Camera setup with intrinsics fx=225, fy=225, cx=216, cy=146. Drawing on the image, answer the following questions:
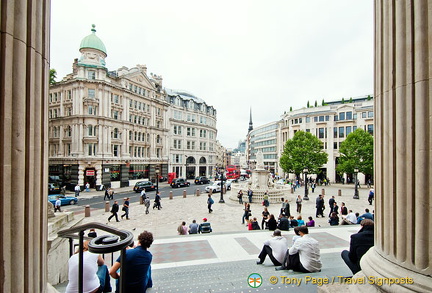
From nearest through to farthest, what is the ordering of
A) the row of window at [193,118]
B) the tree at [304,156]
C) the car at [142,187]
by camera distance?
the car at [142,187]
the tree at [304,156]
the row of window at [193,118]

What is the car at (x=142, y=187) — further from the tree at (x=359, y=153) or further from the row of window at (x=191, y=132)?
the tree at (x=359, y=153)

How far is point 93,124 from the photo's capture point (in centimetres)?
3356

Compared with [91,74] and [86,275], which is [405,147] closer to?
[86,275]

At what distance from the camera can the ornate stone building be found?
107 feet

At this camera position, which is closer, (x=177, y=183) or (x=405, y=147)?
(x=405, y=147)

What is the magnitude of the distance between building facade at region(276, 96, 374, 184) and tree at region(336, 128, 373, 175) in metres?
11.5

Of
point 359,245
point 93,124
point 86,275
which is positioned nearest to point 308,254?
point 359,245

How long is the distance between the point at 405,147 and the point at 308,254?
3.50 m

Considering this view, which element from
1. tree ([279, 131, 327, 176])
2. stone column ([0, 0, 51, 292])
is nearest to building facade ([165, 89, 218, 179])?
tree ([279, 131, 327, 176])

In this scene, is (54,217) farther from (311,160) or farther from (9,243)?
(311,160)

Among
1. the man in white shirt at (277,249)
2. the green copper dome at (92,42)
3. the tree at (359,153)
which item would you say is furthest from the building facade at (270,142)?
the man in white shirt at (277,249)

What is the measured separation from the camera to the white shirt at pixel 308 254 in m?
5.11

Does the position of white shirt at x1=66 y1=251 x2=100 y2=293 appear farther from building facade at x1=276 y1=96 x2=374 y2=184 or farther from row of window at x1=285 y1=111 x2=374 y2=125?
row of window at x1=285 y1=111 x2=374 y2=125

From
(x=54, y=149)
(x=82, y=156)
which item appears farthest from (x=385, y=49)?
(x=54, y=149)
